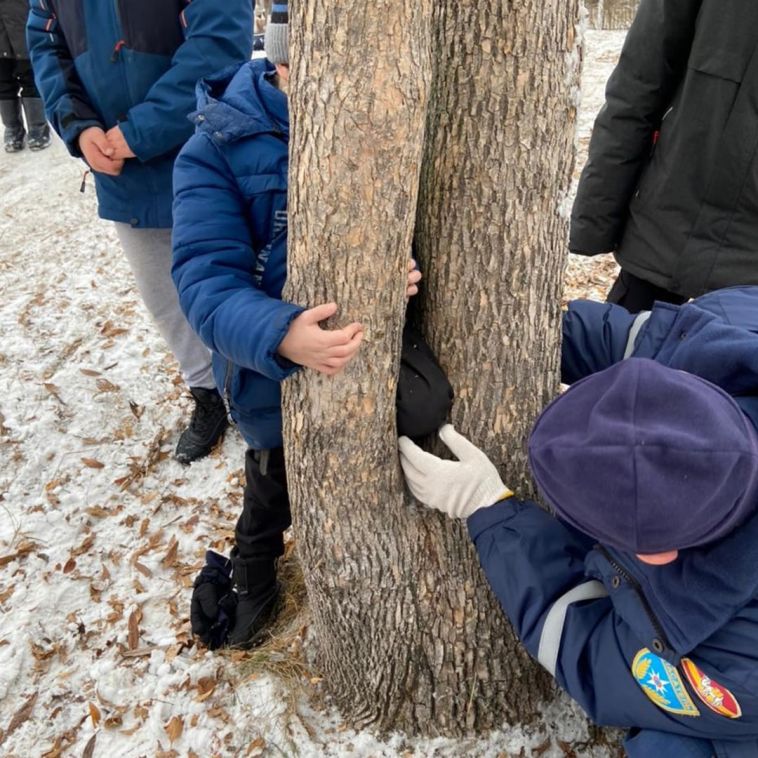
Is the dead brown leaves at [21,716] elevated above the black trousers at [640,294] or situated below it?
below

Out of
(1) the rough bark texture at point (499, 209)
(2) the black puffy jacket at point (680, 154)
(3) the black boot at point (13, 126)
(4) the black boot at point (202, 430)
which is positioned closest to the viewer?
(1) the rough bark texture at point (499, 209)

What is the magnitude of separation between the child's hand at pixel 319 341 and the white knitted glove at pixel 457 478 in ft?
1.29

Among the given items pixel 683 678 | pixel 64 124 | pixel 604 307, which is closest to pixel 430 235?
pixel 604 307

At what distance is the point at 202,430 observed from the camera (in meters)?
3.43

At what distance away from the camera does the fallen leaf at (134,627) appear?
2.60 metres

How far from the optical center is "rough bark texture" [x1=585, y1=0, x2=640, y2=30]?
14099 mm

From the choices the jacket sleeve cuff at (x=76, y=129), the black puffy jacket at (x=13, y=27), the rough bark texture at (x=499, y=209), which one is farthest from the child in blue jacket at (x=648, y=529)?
the black puffy jacket at (x=13, y=27)

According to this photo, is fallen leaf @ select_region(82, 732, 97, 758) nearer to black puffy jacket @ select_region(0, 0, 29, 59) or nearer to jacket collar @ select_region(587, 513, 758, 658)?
jacket collar @ select_region(587, 513, 758, 658)

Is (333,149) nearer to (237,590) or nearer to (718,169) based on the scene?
(718,169)

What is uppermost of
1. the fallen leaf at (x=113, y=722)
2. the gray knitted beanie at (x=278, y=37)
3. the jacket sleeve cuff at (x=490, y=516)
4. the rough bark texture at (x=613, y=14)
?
the gray knitted beanie at (x=278, y=37)

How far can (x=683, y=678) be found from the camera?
1.42 meters

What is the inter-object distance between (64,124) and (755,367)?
268cm

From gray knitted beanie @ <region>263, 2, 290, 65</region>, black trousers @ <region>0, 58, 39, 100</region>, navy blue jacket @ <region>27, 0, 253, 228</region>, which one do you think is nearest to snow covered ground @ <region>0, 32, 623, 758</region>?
navy blue jacket @ <region>27, 0, 253, 228</region>

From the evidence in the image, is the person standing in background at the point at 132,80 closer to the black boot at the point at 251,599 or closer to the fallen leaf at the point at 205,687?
the black boot at the point at 251,599
